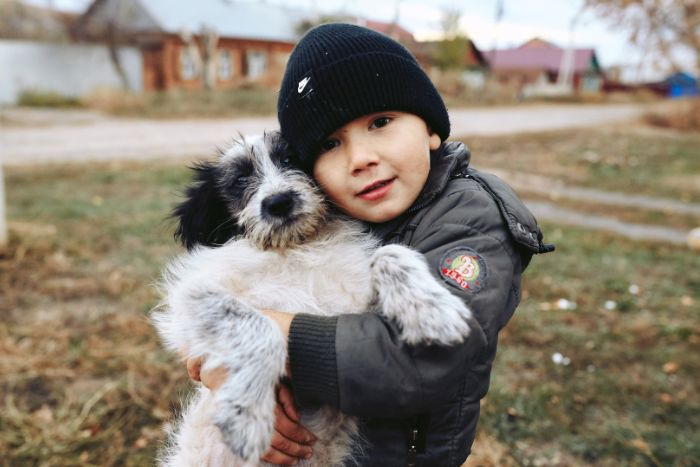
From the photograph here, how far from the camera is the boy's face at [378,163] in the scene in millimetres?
2113

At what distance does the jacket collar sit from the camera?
7.34 feet

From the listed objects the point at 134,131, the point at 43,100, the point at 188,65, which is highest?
the point at 134,131

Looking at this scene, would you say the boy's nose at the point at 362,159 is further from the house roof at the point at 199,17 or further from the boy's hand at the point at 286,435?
the house roof at the point at 199,17

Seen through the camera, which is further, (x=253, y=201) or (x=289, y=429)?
(x=253, y=201)

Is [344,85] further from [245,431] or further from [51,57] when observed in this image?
[51,57]

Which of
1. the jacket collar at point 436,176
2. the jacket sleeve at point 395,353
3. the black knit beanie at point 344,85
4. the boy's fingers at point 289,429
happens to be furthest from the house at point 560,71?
the boy's fingers at point 289,429

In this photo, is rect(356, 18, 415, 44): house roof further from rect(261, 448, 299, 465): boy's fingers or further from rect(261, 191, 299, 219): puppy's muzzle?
rect(261, 448, 299, 465): boy's fingers

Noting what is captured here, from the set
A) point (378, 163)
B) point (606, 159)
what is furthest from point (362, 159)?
point (606, 159)

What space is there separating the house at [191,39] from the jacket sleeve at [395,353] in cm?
2984

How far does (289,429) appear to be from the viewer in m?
2.09

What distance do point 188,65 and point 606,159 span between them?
27.0 m

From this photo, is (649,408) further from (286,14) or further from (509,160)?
(286,14)

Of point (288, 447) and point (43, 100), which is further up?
point (288, 447)

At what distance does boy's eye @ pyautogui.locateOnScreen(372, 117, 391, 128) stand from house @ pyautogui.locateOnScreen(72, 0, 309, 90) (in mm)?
29496
